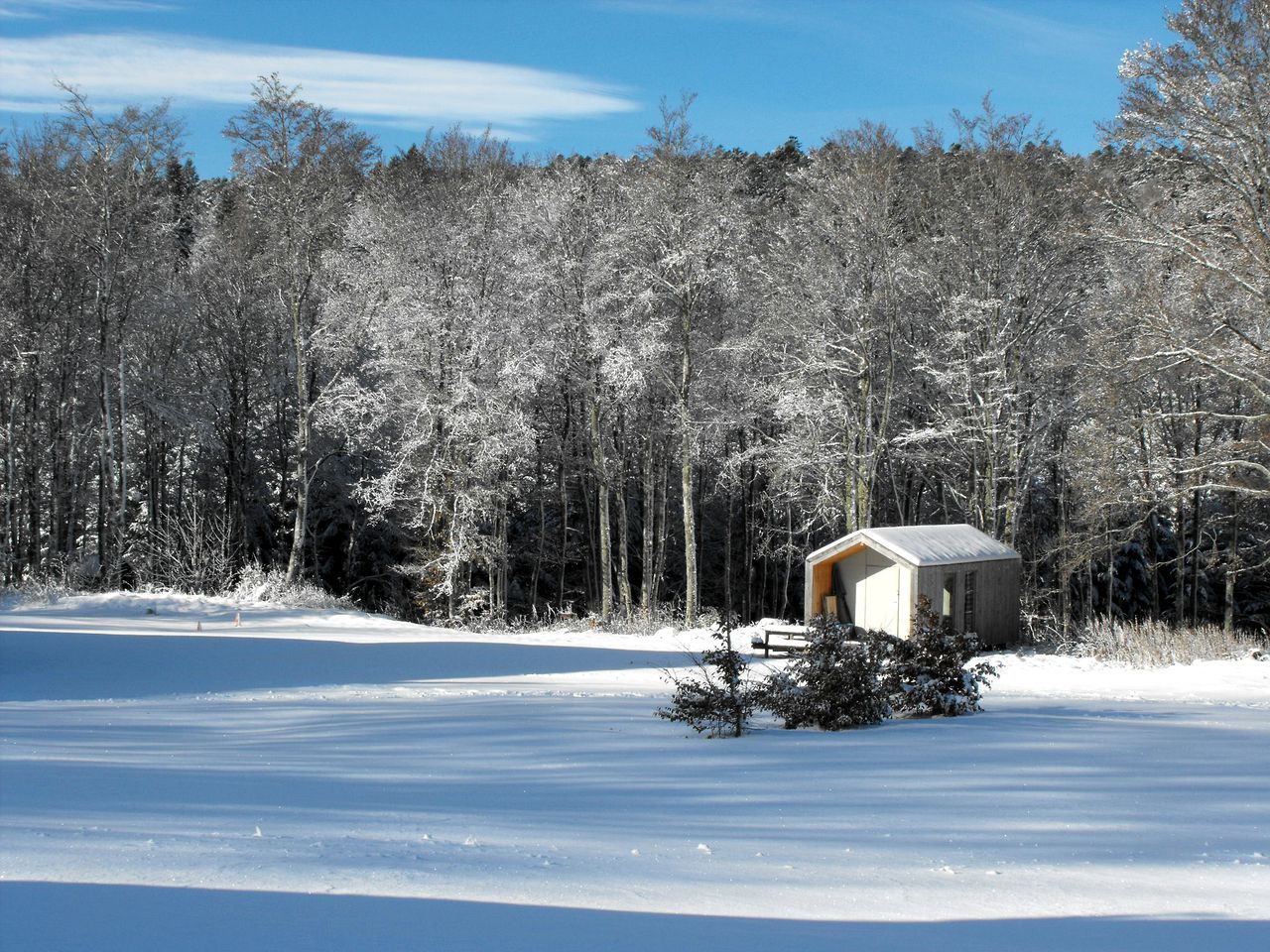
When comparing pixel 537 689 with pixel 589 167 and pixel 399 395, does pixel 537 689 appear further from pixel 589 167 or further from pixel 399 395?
pixel 589 167

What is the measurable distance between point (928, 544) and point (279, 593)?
14.7m

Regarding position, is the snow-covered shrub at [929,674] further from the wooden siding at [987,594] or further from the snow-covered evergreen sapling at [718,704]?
the wooden siding at [987,594]

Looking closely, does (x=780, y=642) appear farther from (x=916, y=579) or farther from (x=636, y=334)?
(x=636, y=334)

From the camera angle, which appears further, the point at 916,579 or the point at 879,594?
the point at 879,594

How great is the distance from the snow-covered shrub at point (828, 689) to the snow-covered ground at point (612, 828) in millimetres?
449

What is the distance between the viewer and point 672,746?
29.8 ft

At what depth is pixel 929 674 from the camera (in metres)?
11.7

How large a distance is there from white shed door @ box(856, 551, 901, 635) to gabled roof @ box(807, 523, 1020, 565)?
0.70 m

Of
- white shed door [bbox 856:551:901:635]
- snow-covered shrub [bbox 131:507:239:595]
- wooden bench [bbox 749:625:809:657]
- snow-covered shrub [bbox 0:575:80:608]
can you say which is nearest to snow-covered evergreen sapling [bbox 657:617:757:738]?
wooden bench [bbox 749:625:809:657]

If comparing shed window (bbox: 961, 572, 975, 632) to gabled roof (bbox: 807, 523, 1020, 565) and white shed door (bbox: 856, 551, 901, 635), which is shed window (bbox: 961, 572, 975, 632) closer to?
gabled roof (bbox: 807, 523, 1020, 565)

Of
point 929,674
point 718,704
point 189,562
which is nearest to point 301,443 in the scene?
point 189,562

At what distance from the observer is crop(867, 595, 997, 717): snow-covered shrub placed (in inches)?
451

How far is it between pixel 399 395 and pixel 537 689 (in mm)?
14649

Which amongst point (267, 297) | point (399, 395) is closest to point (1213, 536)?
point (399, 395)
